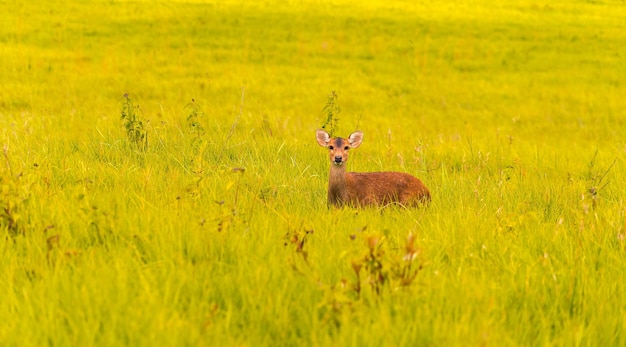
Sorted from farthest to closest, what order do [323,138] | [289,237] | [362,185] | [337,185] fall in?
[323,138] < [362,185] < [337,185] < [289,237]

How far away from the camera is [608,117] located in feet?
49.8

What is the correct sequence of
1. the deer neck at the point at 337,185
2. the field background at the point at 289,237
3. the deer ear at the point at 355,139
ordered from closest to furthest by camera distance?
the field background at the point at 289,237 → the deer neck at the point at 337,185 → the deer ear at the point at 355,139

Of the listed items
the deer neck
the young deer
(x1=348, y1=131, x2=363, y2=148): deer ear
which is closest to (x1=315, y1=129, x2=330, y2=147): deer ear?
the young deer

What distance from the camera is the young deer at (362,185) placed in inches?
213

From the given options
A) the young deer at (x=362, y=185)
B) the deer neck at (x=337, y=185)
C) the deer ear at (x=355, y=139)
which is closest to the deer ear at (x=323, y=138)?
the young deer at (x=362, y=185)

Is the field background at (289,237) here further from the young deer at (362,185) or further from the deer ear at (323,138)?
the deer ear at (323,138)

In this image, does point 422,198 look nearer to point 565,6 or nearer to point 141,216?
point 141,216

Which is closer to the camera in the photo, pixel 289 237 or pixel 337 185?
pixel 289 237

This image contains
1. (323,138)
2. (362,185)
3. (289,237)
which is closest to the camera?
(289,237)

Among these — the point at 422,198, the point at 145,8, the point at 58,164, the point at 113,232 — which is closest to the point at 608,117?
the point at 422,198

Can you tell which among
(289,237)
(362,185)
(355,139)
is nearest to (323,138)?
(355,139)

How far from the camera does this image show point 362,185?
5.70 m

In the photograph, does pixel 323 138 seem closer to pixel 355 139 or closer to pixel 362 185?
pixel 355 139

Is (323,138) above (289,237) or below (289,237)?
above
